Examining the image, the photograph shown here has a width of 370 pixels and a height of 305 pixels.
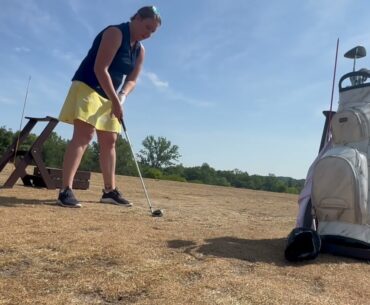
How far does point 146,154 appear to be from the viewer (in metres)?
65.6

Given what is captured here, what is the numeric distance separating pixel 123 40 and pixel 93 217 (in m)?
1.99

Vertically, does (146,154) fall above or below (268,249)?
above

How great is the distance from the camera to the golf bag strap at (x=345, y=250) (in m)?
3.08

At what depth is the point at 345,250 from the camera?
124 inches

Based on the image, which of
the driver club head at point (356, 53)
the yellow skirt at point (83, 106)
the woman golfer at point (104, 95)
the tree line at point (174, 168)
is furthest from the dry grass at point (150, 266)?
the tree line at point (174, 168)

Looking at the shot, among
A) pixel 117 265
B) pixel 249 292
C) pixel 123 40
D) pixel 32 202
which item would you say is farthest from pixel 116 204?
pixel 249 292

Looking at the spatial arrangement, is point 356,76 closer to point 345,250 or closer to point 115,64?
point 345,250

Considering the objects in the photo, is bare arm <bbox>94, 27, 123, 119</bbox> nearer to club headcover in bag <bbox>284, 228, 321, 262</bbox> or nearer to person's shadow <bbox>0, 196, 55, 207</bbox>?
person's shadow <bbox>0, 196, 55, 207</bbox>

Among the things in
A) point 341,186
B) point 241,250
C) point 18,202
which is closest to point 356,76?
point 341,186

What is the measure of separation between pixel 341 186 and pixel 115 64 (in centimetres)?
275

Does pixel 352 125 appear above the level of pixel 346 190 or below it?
above

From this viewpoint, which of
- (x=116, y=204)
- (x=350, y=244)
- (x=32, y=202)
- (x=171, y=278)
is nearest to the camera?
(x=171, y=278)

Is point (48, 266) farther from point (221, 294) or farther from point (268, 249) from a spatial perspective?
point (268, 249)

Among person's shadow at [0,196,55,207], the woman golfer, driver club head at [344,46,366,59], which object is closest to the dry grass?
person's shadow at [0,196,55,207]
